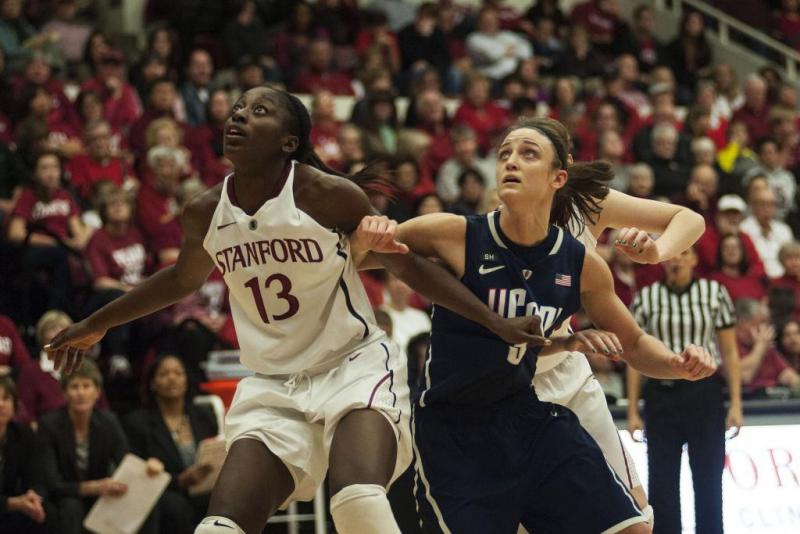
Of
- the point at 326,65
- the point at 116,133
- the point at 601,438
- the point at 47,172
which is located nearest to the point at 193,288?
the point at 601,438

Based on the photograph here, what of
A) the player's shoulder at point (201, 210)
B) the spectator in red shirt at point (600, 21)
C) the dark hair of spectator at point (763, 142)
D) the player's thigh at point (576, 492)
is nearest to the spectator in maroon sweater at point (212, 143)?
the dark hair of spectator at point (763, 142)

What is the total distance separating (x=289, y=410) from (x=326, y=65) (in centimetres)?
867

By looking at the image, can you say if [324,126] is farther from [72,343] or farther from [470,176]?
[72,343]

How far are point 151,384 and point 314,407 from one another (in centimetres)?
381

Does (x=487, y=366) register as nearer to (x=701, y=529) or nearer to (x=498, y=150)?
(x=498, y=150)

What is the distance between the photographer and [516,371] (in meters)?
4.62

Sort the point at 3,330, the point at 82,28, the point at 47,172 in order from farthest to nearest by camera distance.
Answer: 1. the point at 82,28
2. the point at 47,172
3. the point at 3,330

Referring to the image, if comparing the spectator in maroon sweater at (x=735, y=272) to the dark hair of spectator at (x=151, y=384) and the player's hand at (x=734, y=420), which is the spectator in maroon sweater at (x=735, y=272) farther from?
the dark hair of spectator at (x=151, y=384)

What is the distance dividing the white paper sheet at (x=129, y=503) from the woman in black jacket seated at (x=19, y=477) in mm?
256

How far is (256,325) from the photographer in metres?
4.73

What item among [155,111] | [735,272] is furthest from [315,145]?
[735,272]

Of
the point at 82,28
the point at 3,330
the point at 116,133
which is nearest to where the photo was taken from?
the point at 3,330

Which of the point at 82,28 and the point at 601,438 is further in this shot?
the point at 82,28

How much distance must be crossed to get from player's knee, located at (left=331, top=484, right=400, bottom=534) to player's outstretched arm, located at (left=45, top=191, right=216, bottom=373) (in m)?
1.08
